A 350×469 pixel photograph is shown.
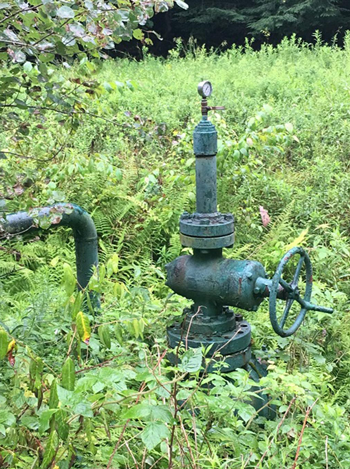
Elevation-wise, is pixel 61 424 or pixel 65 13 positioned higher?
pixel 65 13

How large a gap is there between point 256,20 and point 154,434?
17784 millimetres

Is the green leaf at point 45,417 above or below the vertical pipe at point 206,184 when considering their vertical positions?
below

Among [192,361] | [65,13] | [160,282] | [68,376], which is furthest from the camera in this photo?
[160,282]

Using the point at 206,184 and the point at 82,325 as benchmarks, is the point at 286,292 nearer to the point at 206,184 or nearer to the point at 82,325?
the point at 206,184

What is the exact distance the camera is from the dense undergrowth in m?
1.50

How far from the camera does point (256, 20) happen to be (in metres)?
17.3

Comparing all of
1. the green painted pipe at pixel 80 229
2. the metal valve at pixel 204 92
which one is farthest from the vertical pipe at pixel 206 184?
the green painted pipe at pixel 80 229

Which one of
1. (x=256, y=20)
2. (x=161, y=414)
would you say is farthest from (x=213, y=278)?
(x=256, y=20)

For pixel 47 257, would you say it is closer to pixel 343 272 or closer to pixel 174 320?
pixel 174 320

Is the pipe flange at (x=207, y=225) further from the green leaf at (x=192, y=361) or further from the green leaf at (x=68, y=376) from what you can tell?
the green leaf at (x=68, y=376)

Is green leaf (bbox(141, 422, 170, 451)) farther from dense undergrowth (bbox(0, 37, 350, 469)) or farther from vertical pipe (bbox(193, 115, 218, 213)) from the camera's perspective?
vertical pipe (bbox(193, 115, 218, 213))

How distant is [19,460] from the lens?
1.48 metres

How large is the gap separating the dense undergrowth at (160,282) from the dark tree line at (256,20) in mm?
8716

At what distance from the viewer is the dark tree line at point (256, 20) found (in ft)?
51.2
